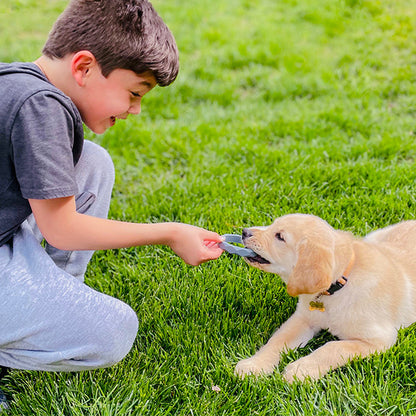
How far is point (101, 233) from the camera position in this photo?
76.4 inches

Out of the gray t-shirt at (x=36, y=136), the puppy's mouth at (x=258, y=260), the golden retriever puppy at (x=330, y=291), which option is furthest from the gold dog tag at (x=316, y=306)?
the gray t-shirt at (x=36, y=136)

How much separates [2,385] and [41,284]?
59 centimetres

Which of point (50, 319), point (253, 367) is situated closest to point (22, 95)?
point (50, 319)

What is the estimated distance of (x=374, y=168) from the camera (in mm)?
3518

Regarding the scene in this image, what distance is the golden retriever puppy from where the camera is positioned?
2.09 meters

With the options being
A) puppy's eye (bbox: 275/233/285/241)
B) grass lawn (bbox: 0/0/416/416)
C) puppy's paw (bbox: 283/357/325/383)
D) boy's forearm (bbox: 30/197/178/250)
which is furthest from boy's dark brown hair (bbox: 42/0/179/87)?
puppy's paw (bbox: 283/357/325/383)

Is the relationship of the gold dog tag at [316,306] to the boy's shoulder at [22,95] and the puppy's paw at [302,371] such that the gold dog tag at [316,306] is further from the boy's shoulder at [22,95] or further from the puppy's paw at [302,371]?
the boy's shoulder at [22,95]

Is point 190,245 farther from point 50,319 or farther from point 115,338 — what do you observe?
point 50,319

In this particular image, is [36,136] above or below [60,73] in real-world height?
below

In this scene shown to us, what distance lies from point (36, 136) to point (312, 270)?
111cm

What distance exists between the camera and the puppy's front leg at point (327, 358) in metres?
2.05

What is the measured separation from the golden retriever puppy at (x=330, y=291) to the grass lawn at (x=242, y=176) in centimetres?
7

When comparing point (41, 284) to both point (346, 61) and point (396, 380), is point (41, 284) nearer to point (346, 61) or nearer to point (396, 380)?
point (396, 380)

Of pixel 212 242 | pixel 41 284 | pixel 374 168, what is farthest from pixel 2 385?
pixel 374 168
